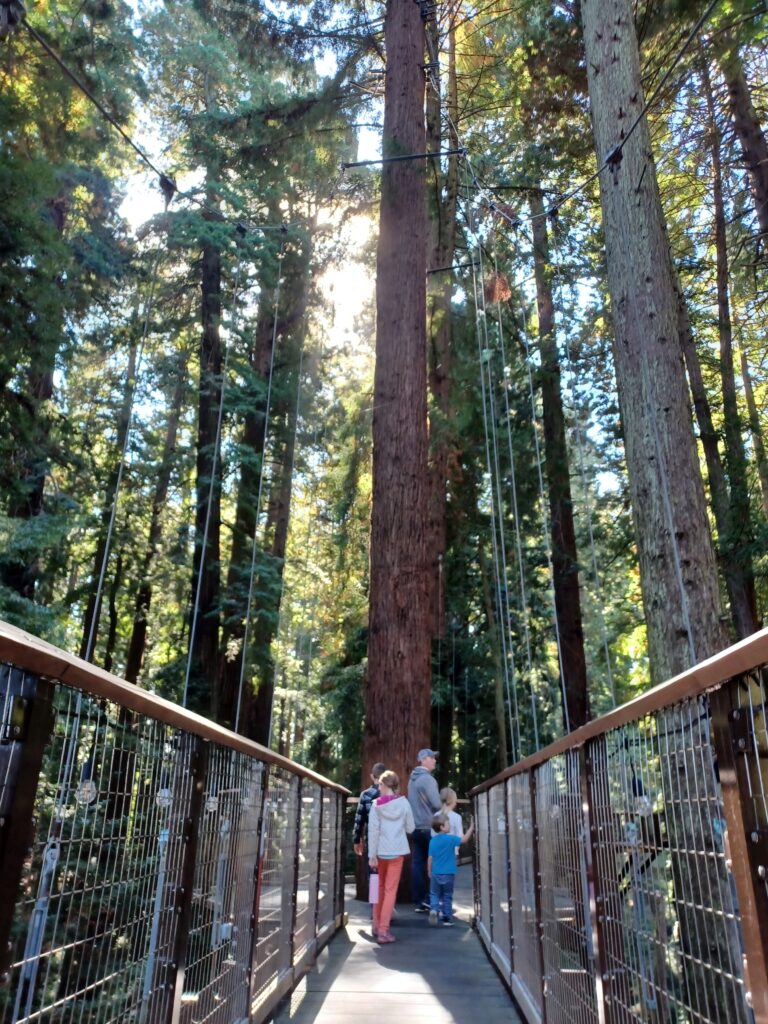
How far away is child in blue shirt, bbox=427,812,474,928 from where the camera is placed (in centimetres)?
630

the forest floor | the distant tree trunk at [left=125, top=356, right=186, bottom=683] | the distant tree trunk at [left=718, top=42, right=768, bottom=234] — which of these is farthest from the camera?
the distant tree trunk at [left=125, top=356, right=186, bottom=683]

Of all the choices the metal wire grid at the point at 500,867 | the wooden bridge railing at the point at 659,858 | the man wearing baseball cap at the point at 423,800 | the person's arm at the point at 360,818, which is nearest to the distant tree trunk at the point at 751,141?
the man wearing baseball cap at the point at 423,800

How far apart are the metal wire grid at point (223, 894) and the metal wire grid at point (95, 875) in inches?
12.4

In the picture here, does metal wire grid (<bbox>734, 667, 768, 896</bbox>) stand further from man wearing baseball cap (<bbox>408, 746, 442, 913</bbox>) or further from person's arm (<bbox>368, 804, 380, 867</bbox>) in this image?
man wearing baseball cap (<bbox>408, 746, 442, 913</bbox>)

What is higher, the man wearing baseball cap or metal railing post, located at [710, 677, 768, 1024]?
the man wearing baseball cap

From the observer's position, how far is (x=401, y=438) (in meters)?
8.51

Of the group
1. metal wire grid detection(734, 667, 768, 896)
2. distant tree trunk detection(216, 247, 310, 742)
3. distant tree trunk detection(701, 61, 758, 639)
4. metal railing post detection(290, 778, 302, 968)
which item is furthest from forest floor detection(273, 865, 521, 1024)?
distant tree trunk detection(216, 247, 310, 742)

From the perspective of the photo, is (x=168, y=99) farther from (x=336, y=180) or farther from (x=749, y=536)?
(x=749, y=536)

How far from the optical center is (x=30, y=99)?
792 cm

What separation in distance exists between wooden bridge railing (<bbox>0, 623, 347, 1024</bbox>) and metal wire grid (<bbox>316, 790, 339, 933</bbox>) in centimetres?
183

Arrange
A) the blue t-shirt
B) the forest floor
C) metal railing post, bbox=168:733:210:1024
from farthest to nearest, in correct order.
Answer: the blue t-shirt, the forest floor, metal railing post, bbox=168:733:210:1024

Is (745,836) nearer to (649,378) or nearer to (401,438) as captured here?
(649,378)

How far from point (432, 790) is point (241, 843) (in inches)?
152

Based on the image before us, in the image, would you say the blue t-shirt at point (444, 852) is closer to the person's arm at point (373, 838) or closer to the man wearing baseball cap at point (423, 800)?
the man wearing baseball cap at point (423, 800)
